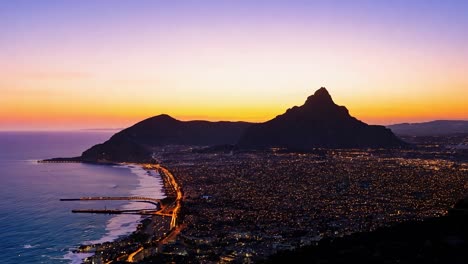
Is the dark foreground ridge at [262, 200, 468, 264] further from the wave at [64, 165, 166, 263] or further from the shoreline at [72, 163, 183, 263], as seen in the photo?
the wave at [64, 165, 166, 263]

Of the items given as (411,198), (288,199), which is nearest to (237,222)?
(288,199)

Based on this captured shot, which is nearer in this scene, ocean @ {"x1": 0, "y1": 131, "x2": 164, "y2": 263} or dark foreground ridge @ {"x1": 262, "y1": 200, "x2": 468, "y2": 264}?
dark foreground ridge @ {"x1": 262, "y1": 200, "x2": 468, "y2": 264}

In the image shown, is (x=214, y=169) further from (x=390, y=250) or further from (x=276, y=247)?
(x=390, y=250)

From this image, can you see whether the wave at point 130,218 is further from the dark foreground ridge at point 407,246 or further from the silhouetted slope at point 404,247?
the silhouetted slope at point 404,247

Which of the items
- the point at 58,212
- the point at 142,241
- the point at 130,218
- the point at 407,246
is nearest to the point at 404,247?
the point at 407,246

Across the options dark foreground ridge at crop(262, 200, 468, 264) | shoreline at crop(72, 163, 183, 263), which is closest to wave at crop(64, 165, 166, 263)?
shoreline at crop(72, 163, 183, 263)

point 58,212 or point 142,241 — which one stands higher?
point 58,212

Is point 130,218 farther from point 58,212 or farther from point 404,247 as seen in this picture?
point 404,247

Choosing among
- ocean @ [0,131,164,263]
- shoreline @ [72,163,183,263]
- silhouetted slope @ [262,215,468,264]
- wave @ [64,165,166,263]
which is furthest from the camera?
wave @ [64,165,166,263]
